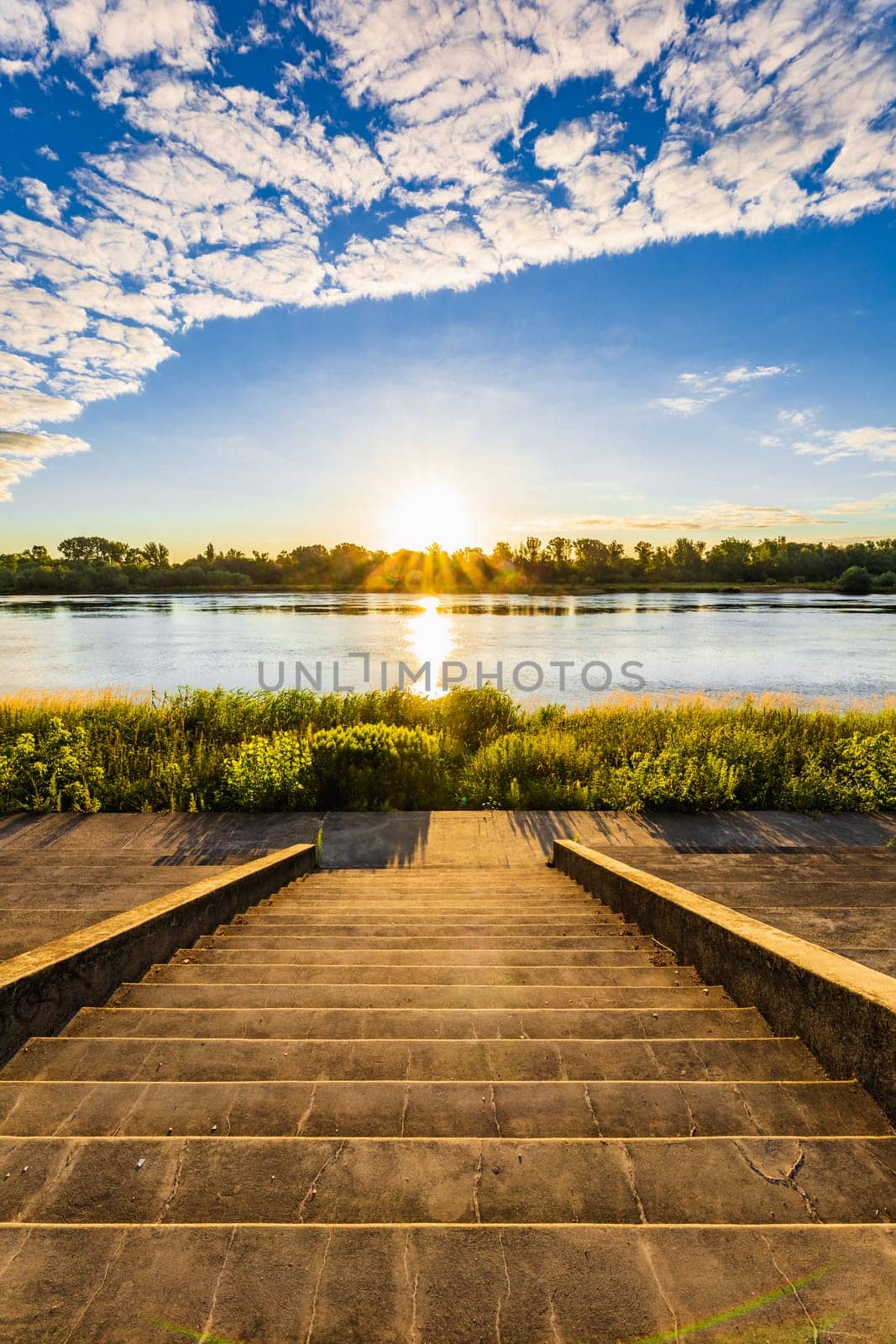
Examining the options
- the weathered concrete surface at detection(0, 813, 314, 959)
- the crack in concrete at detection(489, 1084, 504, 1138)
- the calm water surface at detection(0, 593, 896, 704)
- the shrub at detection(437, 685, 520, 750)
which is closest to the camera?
the crack in concrete at detection(489, 1084, 504, 1138)

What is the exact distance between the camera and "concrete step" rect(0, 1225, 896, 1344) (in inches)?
52.2

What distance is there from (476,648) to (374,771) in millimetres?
28878

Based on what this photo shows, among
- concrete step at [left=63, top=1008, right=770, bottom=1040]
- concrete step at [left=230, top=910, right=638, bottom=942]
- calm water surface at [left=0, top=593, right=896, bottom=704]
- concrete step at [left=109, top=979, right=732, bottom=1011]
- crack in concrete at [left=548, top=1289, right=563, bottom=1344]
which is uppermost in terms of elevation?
crack in concrete at [left=548, top=1289, right=563, bottom=1344]

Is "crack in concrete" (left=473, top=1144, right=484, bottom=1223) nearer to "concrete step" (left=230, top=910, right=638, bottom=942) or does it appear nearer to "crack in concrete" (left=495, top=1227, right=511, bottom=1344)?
"crack in concrete" (left=495, top=1227, right=511, bottom=1344)

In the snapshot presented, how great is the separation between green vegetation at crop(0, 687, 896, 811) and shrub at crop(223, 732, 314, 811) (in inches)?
0.7

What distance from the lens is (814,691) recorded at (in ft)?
79.2

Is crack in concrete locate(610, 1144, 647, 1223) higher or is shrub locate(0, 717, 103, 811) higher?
crack in concrete locate(610, 1144, 647, 1223)

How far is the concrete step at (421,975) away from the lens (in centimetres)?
346

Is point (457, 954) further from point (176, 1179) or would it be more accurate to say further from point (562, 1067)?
point (176, 1179)

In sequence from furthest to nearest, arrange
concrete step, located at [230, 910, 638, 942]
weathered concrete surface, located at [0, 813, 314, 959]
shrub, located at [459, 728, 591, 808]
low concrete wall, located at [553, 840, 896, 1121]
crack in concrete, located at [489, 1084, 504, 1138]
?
shrub, located at [459, 728, 591, 808] < weathered concrete surface, located at [0, 813, 314, 959] < concrete step, located at [230, 910, 638, 942] < low concrete wall, located at [553, 840, 896, 1121] < crack in concrete, located at [489, 1084, 504, 1138]

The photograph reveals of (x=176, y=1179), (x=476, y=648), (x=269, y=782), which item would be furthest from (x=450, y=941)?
(x=476, y=648)

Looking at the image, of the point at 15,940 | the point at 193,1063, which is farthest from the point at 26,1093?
the point at 15,940

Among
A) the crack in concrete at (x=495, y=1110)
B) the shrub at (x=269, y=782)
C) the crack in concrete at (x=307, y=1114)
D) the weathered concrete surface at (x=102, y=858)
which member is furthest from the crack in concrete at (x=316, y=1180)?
the shrub at (x=269, y=782)

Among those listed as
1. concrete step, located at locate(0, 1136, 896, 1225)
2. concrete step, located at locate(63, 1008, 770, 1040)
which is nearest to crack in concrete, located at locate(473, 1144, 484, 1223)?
concrete step, located at locate(0, 1136, 896, 1225)
